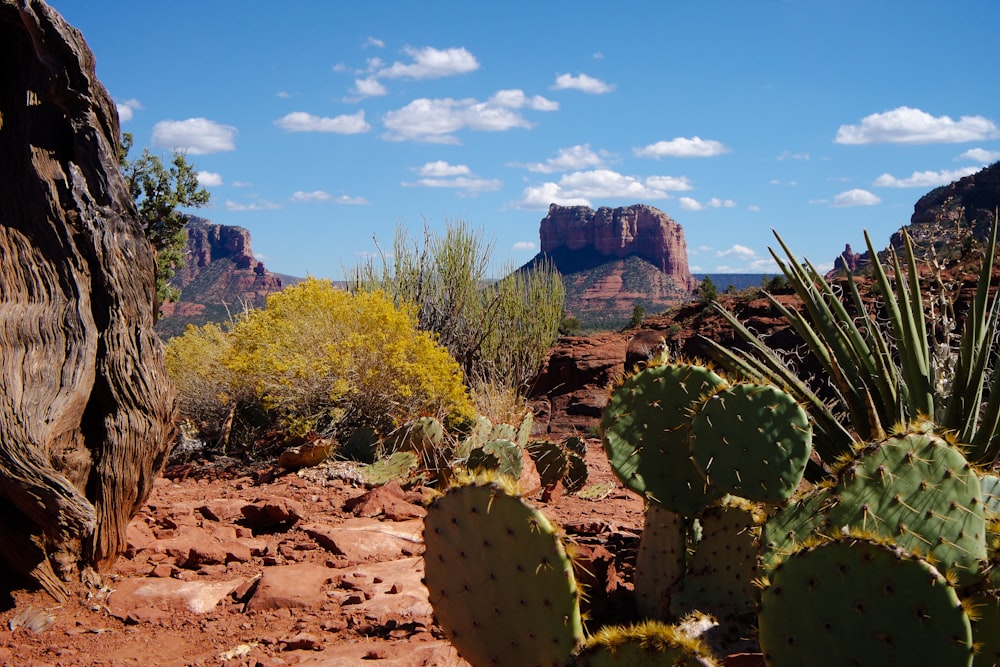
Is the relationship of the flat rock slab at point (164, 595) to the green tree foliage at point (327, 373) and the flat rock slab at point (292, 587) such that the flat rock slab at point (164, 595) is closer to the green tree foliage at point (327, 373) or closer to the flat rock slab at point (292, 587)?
the flat rock slab at point (292, 587)

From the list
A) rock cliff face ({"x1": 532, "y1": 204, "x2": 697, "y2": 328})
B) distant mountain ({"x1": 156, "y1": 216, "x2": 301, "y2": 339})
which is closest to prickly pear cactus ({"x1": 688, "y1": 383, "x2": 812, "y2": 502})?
distant mountain ({"x1": 156, "y1": 216, "x2": 301, "y2": 339})

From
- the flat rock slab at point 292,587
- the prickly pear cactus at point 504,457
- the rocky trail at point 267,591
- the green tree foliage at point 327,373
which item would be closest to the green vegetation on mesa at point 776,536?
the rocky trail at point 267,591

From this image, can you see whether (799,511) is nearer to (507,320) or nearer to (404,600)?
(404,600)

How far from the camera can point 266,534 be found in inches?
198

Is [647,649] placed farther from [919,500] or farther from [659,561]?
[659,561]

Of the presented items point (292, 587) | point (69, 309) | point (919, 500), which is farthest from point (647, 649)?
point (69, 309)

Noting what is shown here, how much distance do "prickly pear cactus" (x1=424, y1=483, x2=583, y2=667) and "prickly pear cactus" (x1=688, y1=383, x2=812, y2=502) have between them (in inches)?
34.6

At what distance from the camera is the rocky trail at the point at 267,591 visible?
339cm

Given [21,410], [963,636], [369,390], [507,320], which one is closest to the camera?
[963,636]

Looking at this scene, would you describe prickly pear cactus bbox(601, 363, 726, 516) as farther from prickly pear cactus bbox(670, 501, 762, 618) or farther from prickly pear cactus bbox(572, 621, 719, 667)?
prickly pear cactus bbox(572, 621, 719, 667)

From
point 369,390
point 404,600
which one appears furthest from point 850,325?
point 369,390

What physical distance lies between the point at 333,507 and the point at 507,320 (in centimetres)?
681

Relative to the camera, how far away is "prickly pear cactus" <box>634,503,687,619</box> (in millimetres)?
3486

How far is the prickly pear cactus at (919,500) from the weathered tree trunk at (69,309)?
309cm
